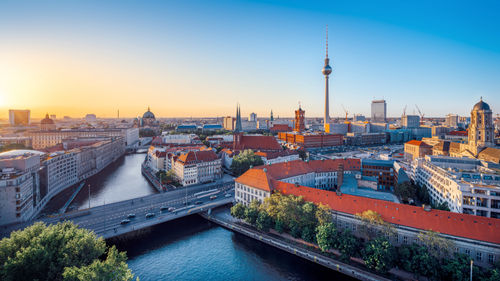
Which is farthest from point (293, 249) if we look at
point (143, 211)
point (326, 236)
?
point (143, 211)

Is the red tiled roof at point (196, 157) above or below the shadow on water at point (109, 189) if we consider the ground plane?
above

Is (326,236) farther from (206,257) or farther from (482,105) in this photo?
(482,105)

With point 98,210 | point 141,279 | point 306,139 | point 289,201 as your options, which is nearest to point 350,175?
point 289,201

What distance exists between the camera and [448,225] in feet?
86.5

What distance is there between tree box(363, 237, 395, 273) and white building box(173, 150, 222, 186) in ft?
139

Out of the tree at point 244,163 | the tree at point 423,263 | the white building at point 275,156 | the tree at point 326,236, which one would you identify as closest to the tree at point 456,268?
the tree at point 423,263

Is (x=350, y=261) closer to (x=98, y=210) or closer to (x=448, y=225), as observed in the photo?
(x=448, y=225)

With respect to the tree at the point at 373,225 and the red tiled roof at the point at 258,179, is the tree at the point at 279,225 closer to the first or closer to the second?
the red tiled roof at the point at 258,179

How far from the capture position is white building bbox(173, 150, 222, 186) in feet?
200

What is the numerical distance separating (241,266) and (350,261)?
12463mm

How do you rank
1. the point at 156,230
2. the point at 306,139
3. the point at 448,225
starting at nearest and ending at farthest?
the point at 448,225
the point at 156,230
the point at 306,139

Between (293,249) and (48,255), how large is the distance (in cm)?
2507

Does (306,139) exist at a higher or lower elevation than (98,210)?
higher

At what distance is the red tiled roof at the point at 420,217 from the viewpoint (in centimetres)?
2503
